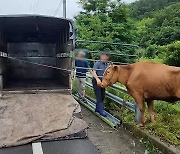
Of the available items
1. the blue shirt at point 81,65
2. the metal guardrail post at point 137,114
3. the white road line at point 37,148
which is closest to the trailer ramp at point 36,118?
the white road line at point 37,148

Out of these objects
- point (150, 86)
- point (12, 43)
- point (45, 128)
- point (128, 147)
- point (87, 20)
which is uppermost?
point (87, 20)

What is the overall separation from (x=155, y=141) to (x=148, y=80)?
4.08 ft

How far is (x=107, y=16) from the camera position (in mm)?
21781

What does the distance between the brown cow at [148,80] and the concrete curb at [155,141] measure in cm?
18

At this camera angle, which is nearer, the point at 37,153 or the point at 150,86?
the point at 37,153

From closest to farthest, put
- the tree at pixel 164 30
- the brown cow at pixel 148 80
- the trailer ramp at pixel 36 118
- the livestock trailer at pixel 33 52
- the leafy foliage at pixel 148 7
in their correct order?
the trailer ramp at pixel 36 118 → the brown cow at pixel 148 80 → the livestock trailer at pixel 33 52 → the tree at pixel 164 30 → the leafy foliage at pixel 148 7

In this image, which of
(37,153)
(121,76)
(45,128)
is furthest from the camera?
(121,76)

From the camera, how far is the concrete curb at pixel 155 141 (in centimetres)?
473

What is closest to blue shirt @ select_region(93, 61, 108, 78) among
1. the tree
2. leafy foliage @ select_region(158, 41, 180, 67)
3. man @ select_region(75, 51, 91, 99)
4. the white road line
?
man @ select_region(75, 51, 91, 99)

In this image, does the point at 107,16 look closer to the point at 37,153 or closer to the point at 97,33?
the point at 97,33

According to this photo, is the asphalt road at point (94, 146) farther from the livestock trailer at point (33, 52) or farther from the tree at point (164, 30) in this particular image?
the tree at point (164, 30)

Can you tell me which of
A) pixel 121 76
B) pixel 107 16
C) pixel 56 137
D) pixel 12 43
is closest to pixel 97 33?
pixel 107 16

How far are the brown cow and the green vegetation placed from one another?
59cm

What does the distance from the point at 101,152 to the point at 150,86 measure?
167 centimetres
